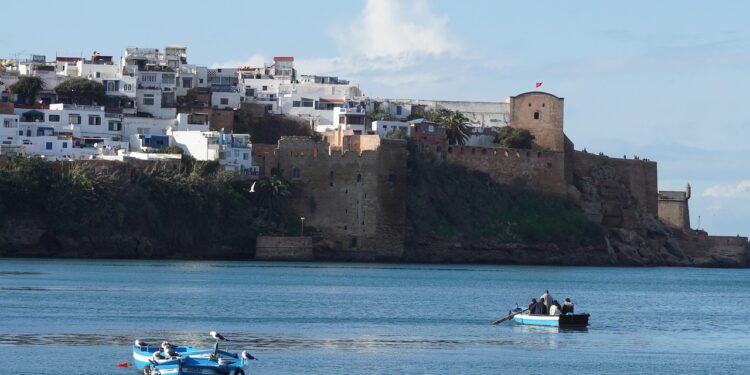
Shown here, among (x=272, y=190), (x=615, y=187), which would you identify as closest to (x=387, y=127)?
(x=272, y=190)

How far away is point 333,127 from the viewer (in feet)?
309

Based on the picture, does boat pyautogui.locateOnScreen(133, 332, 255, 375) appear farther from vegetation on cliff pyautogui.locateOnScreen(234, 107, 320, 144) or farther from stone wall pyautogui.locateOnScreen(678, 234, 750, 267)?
stone wall pyautogui.locateOnScreen(678, 234, 750, 267)

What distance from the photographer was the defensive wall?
84.8 metres

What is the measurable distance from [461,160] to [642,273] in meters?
10.5

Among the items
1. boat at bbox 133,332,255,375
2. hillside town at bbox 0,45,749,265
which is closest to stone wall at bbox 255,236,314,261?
hillside town at bbox 0,45,749,265

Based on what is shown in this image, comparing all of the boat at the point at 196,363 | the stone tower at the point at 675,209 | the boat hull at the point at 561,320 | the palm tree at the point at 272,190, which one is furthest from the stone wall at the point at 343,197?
the boat at the point at 196,363

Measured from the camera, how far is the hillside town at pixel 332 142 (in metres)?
85.0

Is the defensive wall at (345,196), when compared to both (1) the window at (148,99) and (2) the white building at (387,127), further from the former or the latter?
(1) the window at (148,99)

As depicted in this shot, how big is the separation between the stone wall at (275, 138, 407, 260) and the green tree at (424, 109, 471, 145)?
10.9 metres

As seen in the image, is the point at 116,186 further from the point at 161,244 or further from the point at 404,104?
the point at 404,104

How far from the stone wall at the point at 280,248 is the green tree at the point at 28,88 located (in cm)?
1721

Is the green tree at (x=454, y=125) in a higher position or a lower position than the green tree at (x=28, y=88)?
lower

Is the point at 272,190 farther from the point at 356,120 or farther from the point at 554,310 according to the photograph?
the point at 554,310

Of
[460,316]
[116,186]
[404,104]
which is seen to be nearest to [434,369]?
[460,316]
